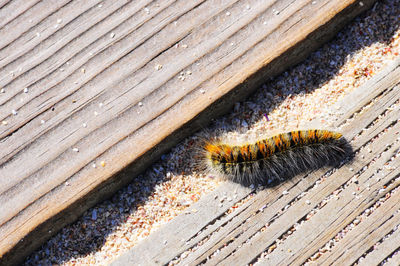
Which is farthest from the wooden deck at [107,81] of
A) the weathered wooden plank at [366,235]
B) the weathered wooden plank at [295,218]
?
the weathered wooden plank at [366,235]

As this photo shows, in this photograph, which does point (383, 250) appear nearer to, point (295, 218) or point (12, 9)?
point (295, 218)

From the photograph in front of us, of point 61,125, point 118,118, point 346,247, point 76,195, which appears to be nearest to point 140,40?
point 118,118

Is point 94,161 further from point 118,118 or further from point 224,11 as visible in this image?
point 224,11

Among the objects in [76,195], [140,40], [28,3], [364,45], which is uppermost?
[28,3]

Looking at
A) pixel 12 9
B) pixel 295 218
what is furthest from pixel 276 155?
pixel 12 9

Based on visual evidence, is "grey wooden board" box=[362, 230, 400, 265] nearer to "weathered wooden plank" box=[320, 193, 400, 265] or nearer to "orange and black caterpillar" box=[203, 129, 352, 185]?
"weathered wooden plank" box=[320, 193, 400, 265]

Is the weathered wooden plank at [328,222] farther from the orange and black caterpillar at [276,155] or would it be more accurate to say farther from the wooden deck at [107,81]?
the wooden deck at [107,81]
